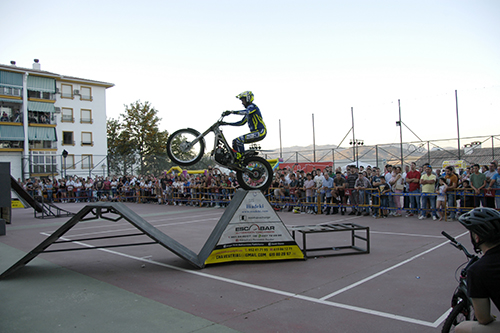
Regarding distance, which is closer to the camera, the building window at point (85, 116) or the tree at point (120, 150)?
the tree at point (120, 150)

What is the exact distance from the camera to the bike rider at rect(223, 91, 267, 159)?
730cm

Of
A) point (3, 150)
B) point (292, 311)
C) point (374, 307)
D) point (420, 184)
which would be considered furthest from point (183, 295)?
point (3, 150)

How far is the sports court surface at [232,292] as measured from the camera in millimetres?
4209

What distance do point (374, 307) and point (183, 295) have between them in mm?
2729

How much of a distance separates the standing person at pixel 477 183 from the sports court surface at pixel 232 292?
12.0ft

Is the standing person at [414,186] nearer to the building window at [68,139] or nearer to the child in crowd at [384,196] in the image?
the child in crowd at [384,196]

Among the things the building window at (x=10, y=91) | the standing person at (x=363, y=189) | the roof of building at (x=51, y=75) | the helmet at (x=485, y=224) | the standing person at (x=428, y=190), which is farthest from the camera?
the roof of building at (x=51, y=75)

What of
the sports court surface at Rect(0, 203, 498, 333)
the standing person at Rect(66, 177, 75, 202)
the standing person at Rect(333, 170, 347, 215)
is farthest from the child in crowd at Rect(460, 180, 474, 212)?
the standing person at Rect(66, 177, 75, 202)

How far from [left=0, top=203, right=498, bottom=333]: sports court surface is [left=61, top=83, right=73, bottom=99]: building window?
4192 cm

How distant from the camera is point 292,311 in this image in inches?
179

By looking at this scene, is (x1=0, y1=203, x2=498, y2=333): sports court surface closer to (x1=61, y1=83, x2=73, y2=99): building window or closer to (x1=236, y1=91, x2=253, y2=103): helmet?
(x1=236, y1=91, x2=253, y2=103): helmet

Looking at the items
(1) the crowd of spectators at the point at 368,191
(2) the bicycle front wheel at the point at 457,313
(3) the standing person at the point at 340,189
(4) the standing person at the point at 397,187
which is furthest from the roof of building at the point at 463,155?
(2) the bicycle front wheel at the point at 457,313

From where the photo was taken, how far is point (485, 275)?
2305 millimetres

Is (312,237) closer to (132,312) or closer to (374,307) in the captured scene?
(374,307)
